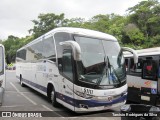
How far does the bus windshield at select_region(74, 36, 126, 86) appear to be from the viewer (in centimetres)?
934

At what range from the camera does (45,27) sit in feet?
168

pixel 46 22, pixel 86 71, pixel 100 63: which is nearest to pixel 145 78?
pixel 100 63

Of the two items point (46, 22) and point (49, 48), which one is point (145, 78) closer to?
point (49, 48)

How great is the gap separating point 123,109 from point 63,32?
4.88 metres

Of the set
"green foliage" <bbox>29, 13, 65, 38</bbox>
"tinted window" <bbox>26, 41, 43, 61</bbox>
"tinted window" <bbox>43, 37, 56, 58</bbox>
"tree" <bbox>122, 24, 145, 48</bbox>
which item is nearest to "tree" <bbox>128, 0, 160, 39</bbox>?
"tree" <bbox>122, 24, 145, 48</bbox>

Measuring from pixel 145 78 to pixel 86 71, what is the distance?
3.28 meters

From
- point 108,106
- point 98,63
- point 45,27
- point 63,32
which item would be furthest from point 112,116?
point 45,27

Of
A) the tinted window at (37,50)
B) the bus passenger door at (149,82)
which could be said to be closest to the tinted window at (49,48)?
the tinted window at (37,50)

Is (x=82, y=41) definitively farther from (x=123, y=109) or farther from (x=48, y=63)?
(x=123, y=109)

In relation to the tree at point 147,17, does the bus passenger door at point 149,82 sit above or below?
below

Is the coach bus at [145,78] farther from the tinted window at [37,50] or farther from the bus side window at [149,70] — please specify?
the tinted window at [37,50]

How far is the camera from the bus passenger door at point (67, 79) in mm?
9500

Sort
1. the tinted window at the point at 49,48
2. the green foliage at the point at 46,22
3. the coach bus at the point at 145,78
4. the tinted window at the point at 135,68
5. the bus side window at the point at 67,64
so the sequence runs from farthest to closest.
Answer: the green foliage at the point at 46,22 → the tinted window at the point at 135,68 → the tinted window at the point at 49,48 → the coach bus at the point at 145,78 → the bus side window at the point at 67,64

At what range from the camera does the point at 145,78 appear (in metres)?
11.4
